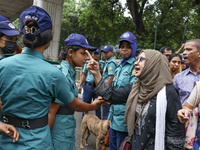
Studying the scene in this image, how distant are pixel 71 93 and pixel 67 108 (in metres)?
0.39

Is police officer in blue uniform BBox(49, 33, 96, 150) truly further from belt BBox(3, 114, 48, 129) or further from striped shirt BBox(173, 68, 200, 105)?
striped shirt BBox(173, 68, 200, 105)

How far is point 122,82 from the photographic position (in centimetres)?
302

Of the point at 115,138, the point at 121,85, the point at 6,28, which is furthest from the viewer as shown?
the point at 115,138

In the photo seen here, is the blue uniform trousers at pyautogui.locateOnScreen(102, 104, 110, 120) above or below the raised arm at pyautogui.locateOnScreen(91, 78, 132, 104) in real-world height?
below

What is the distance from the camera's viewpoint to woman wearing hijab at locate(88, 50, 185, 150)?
2.03 m

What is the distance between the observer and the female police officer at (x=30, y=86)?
59.5 inches

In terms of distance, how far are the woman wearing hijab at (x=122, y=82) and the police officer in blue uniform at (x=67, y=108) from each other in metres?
0.90

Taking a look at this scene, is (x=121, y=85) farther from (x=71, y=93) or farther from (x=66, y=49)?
(x=71, y=93)

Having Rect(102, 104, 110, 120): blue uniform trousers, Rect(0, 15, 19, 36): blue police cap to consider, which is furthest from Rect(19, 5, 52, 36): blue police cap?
Rect(102, 104, 110, 120): blue uniform trousers

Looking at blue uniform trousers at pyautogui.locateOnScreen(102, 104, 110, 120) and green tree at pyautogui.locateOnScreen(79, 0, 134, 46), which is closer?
blue uniform trousers at pyautogui.locateOnScreen(102, 104, 110, 120)

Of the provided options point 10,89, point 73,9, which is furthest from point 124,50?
point 73,9

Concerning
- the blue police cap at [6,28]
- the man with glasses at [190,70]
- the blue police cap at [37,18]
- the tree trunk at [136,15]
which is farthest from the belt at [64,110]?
the tree trunk at [136,15]

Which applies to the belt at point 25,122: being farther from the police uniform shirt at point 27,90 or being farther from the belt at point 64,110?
the belt at point 64,110

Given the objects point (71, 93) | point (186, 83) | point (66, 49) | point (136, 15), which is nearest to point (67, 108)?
point (71, 93)
